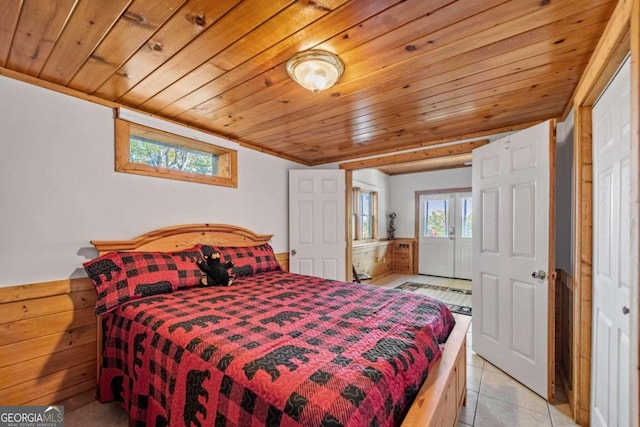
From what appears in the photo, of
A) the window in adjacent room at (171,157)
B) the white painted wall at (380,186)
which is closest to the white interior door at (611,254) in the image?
the window in adjacent room at (171,157)

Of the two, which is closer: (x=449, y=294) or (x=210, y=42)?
(x=210, y=42)

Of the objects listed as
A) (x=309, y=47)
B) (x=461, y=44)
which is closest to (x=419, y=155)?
(x=461, y=44)

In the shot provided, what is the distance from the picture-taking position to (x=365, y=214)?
597 centimetres

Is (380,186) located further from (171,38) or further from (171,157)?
(171,38)

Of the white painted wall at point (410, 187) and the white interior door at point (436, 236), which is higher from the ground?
the white painted wall at point (410, 187)

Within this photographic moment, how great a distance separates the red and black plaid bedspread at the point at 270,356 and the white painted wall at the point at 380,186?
147 inches

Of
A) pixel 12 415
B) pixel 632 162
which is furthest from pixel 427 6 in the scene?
pixel 12 415

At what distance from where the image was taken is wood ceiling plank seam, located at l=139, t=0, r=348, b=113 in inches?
49.8

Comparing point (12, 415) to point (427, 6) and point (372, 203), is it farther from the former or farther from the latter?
point (372, 203)

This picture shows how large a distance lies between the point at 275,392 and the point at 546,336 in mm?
2192

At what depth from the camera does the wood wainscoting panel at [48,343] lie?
175 centimetres

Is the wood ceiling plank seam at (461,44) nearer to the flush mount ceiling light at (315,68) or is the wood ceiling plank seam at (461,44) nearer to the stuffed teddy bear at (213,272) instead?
the flush mount ceiling light at (315,68)

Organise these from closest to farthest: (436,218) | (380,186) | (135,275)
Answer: (135,275) → (436,218) → (380,186)

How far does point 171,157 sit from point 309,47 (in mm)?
1913
